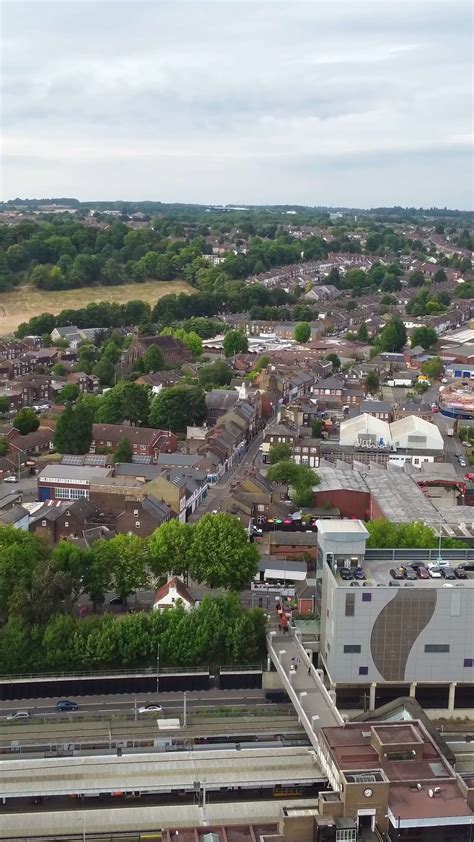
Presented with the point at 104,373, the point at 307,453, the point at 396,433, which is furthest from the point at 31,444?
the point at 396,433

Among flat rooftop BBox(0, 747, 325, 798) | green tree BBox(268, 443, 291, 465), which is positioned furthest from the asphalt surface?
green tree BBox(268, 443, 291, 465)

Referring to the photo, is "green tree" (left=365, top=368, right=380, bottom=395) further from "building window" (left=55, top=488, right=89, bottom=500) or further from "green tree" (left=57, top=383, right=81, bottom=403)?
"building window" (left=55, top=488, right=89, bottom=500)

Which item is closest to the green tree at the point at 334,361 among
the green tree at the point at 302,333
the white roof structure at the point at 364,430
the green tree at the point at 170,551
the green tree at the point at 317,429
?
the green tree at the point at 302,333

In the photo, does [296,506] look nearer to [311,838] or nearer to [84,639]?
[84,639]

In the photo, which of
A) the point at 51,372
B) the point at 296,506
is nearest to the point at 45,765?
the point at 296,506

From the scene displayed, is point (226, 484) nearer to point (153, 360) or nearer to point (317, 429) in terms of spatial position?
point (317, 429)
